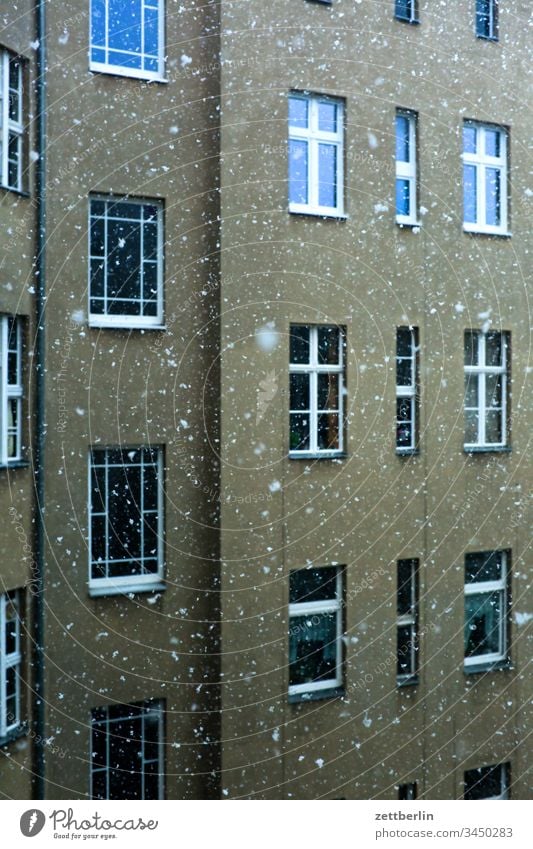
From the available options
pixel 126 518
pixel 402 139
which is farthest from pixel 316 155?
pixel 126 518

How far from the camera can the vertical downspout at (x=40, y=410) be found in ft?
7.41

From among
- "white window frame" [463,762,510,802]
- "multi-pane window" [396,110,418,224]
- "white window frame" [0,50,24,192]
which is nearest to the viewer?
"white window frame" [0,50,24,192]

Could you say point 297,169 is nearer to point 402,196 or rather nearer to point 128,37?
point 402,196

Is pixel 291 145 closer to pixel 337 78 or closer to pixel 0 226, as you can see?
pixel 337 78

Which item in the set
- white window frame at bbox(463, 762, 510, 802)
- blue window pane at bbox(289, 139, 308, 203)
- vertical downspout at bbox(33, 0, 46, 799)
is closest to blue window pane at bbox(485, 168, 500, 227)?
blue window pane at bbox(289, 139, 308, 203)

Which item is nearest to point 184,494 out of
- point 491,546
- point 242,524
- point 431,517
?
point 242,524

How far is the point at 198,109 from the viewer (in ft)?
7.88

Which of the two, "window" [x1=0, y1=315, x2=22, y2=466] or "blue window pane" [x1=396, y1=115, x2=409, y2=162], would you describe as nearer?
"window" [x1=0, y1=315, x2=22, y2=466]

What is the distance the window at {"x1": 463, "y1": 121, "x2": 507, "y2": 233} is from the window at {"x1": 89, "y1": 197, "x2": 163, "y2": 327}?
843 mm

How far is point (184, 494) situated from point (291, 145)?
0.92 meters

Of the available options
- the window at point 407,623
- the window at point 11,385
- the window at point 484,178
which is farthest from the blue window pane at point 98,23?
the window at point 407,623

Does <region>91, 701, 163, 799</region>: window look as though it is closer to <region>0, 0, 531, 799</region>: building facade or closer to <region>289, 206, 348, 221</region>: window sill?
<region>0, 0, 531, 799</region>: building facade

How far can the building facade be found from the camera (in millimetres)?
2297

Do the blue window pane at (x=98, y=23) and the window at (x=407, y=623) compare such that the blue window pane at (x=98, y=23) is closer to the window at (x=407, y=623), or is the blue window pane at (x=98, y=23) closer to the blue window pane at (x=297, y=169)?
the blue window pane at (x=297, y=169)
